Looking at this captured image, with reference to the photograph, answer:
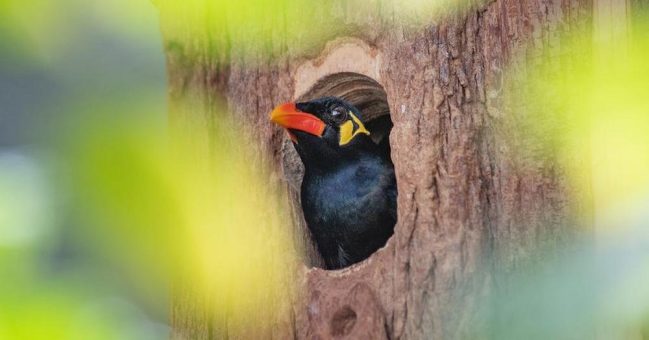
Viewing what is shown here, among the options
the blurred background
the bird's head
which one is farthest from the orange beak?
the blurred background

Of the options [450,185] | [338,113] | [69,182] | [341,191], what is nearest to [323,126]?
[338,113]

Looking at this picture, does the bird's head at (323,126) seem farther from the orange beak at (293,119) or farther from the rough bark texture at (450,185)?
the rough bark texture at (450,185)

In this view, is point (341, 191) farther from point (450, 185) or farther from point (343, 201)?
point (450, 185)

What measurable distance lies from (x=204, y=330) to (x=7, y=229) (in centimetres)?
151

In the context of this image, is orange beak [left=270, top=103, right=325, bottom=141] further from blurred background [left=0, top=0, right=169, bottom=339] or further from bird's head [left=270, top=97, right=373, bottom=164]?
blurred background [left=0, top=0, right=169, bottom=339]

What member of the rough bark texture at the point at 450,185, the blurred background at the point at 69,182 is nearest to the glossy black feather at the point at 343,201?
the rough bark texture at the point at 450,185

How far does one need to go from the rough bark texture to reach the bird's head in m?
0.38

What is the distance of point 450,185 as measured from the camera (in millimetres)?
2846

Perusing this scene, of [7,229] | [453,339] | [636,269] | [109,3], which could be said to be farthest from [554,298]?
[109,3]

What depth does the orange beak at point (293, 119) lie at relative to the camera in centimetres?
332

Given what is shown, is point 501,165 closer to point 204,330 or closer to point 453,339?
point 453,339

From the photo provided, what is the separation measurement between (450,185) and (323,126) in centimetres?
98

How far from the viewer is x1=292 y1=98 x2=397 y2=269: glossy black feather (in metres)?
3.71

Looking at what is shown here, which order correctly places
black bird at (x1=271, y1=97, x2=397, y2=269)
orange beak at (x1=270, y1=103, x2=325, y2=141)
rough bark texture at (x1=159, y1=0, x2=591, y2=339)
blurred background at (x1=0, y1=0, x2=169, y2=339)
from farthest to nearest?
black bird at (x1=271, y1=97, x2=397, y2=269)
orange beak at (x1=270, y1=103, x2=325, y2=141)
rough bark texture at (x1=159, y1=0, x2=591, y2=339)
blurred background at (x1=0, y1=0, x2=169, y2=339)
